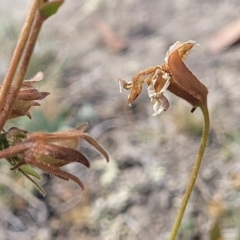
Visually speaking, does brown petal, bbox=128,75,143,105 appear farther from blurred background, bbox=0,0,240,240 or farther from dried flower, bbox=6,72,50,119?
blurred background, bbox=0,0,240,240

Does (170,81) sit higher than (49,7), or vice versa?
(49,7)

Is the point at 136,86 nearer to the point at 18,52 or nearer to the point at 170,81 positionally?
the point at 170,81

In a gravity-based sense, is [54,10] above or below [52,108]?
above

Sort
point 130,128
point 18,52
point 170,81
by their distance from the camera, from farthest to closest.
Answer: point 130,128, point 170,81, point 18,52

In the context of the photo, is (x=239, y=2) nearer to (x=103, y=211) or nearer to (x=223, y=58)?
(x=223, y=58)

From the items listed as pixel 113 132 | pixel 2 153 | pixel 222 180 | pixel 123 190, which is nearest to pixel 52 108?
pixel 113 132

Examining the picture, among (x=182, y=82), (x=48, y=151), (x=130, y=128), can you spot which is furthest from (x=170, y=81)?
(x=130, y=128)
